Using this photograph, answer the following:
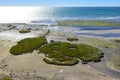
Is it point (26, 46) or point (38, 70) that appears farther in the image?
point (26, 46)

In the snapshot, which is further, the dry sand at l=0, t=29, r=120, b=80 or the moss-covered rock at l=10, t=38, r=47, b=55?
the moss-covered rock at l=10, t=38, r=47, b=55

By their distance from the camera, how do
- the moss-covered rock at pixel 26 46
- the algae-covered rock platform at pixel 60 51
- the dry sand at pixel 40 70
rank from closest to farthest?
1. the dry sand at pixel 40 70
2. the algae-covered rock platform at pixel 60 51
3. the moss-covered rock at pixel 26 46

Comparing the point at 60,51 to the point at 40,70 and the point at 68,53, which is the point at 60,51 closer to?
the point at 68,53

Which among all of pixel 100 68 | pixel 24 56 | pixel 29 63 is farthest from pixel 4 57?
pixel 100 68

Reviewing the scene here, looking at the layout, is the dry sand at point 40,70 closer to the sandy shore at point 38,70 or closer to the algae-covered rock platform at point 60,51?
the sandy shore at point 38,70

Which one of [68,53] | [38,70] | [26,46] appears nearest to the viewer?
[38,70]

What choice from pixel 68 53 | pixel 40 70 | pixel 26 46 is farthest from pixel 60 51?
pixel 40 70

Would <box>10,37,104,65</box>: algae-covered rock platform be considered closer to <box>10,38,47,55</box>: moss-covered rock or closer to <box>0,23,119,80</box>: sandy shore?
<box>10,38,47,55</box>: moss-covered rock

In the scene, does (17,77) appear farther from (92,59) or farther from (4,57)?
(92,59)

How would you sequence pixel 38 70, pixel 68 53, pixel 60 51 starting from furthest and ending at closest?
pixel 60 51, pixel 68 53, pixel 38 70

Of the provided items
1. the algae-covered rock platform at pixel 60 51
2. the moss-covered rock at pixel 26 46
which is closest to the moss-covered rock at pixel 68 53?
the algae-covered rock platform at pixel 60 51

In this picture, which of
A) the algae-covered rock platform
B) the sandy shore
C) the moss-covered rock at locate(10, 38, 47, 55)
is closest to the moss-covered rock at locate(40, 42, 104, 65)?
the algae-covered rock platform
